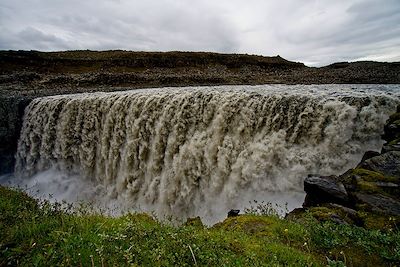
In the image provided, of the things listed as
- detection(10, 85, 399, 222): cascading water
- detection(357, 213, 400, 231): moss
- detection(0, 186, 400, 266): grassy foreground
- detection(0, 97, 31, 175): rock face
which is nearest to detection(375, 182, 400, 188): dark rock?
detection(357, 213, 400, 231): moss

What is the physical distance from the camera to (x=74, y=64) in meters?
45.5

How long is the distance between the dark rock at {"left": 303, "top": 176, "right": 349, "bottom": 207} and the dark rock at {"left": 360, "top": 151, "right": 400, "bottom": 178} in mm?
1213

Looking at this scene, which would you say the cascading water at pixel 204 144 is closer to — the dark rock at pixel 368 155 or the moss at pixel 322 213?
the dark rock at pixel 368 155

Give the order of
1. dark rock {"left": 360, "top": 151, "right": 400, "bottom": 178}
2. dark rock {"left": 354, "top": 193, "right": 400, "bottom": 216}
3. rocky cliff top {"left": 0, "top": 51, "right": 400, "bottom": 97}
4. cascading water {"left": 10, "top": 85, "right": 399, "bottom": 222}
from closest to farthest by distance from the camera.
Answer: dark rock {"left": 354, "top": 193, "right": 400, "bottom": 216} → dark rock {"left": 360, "top": 151, "right": 400, "bottom": 178} → cascading water {"left": 10, "top": 85, "right": 399, "bottom": 222} → rocky cliff top {"left": 0, "top": 51, "right": 400, "bottom": 97}

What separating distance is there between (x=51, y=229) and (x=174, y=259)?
154cm

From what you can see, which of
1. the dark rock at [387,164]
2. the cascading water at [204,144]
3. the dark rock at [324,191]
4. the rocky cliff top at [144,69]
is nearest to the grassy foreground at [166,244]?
the dark rock at [324,191]

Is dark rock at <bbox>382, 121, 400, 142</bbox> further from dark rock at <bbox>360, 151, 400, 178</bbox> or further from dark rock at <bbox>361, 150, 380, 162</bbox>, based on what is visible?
dark rock at <bbox>360, 151, 400, 178</bbox>

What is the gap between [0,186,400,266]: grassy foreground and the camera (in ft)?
10.3

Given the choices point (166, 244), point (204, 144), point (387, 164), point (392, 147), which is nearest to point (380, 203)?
point (387, 164)

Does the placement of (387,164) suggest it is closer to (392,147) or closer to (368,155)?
(392,147)

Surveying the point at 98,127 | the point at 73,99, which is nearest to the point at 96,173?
the point at 98,127

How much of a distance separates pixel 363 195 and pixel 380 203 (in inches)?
18.1

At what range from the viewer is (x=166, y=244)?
12.1ft

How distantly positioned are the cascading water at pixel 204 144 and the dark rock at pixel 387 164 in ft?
6.46
